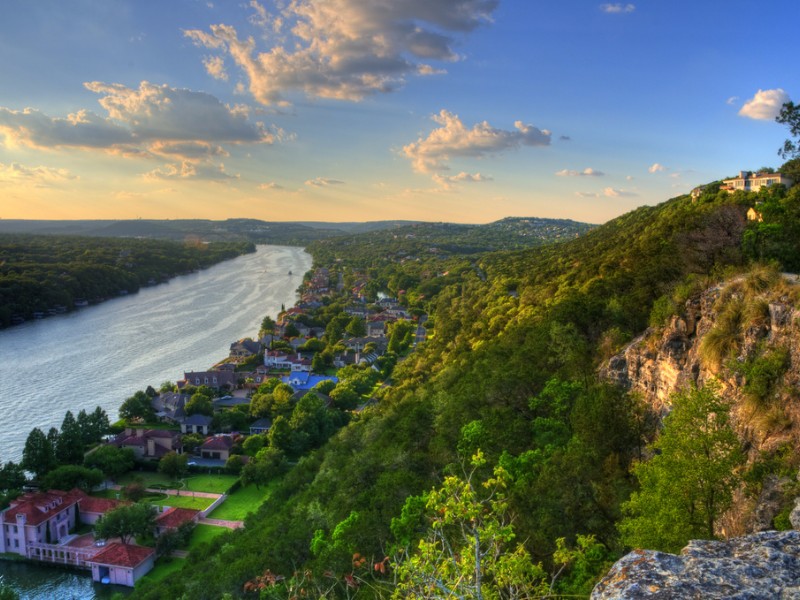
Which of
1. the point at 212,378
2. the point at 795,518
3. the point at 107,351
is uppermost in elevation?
the point at 795,518

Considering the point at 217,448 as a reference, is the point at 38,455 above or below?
above

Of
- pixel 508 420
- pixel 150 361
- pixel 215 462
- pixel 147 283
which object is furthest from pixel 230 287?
pixel 508 420

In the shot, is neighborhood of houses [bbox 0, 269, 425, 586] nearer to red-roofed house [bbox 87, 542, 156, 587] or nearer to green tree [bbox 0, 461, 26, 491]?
red-roofed house [bbox 87, 542, 156, 587]

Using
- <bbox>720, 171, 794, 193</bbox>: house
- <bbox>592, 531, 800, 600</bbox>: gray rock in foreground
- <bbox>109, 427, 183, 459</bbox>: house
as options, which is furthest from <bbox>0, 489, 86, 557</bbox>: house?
<bbox>720, 171, 794, 193</bbox>: house

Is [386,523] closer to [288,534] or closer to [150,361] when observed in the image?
[288,534]

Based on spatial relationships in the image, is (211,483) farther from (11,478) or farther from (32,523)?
(11,478)

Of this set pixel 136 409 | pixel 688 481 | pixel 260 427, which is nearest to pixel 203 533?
pixel 260 427
